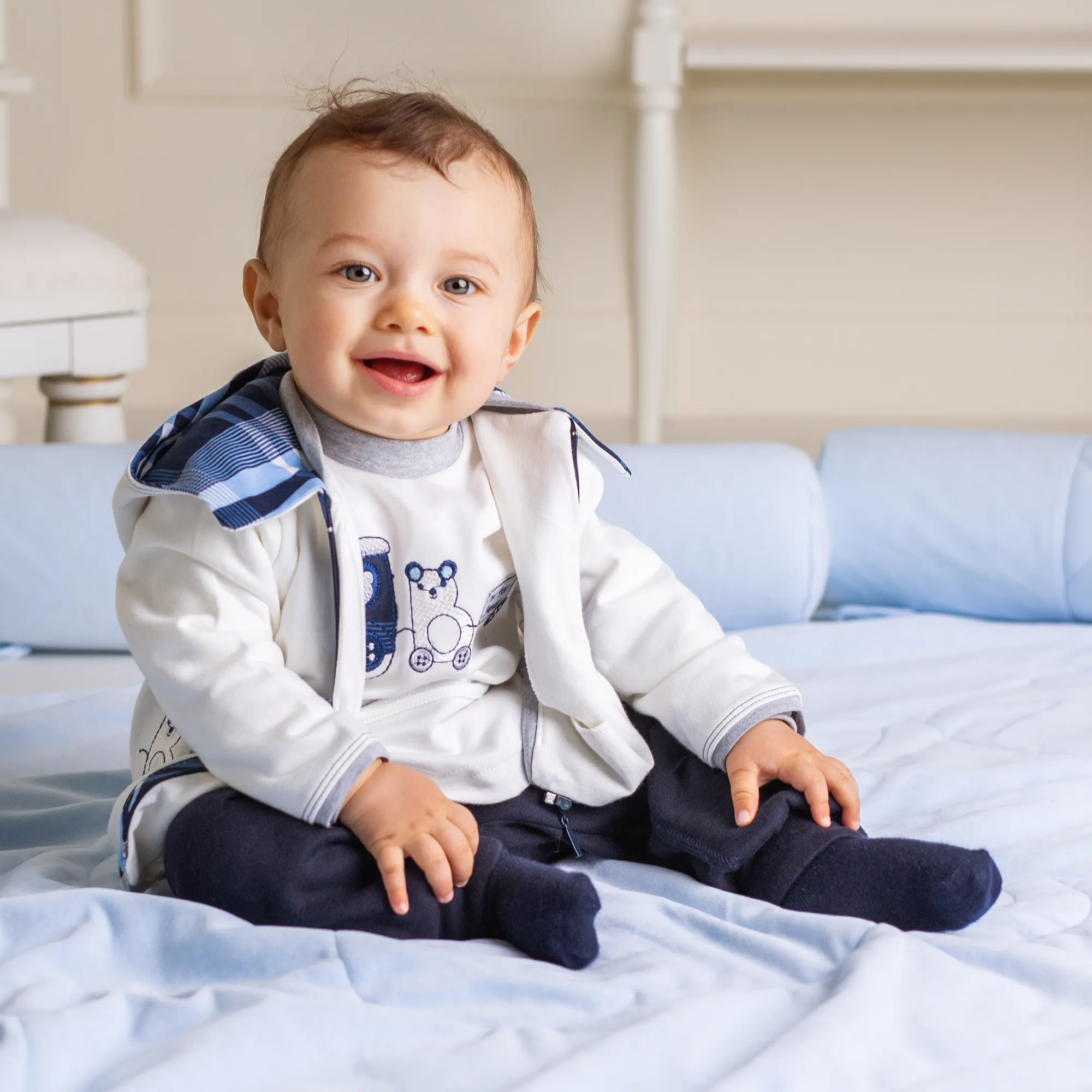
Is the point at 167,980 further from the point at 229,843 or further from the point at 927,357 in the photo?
the point at 927,357

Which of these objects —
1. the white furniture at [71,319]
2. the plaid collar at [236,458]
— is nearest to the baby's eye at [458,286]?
the plaid collar at [236,458]

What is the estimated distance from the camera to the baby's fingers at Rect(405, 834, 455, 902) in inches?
23.5

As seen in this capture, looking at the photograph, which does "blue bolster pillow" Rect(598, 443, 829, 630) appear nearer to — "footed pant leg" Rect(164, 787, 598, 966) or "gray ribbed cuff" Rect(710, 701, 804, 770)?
"gray ribbed cuff" Rect(710, 701, 804, 770)

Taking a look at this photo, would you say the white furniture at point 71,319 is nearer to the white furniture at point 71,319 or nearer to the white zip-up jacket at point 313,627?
the white furniture at point 71,319

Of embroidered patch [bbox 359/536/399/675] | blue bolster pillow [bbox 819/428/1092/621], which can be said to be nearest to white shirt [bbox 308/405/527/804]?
embroidered patch [bbox 359/536/399/675]

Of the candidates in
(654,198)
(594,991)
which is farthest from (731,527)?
(654,198)

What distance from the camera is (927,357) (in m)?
2.37

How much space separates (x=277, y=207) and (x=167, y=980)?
1.16 ft

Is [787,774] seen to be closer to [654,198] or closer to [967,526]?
[967,526]

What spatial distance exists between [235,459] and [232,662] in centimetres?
9

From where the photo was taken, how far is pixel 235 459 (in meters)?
0.65

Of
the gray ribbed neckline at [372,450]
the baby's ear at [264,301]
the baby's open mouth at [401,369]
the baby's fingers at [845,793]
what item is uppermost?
the baby's ear at [264,301]

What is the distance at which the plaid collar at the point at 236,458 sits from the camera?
0.63 metres

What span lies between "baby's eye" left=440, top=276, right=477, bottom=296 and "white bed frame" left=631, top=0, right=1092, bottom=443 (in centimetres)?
129
